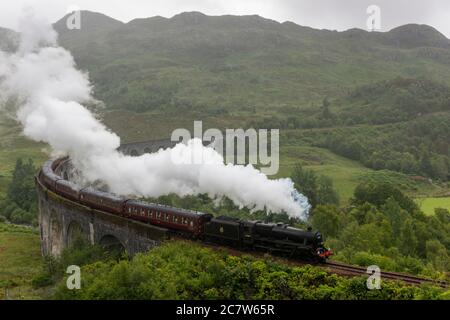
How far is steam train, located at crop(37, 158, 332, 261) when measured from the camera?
85.1ft

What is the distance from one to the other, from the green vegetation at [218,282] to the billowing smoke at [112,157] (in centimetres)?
618

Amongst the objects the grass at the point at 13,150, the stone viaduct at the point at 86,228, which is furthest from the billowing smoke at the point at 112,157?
the grass at the point at 13,150

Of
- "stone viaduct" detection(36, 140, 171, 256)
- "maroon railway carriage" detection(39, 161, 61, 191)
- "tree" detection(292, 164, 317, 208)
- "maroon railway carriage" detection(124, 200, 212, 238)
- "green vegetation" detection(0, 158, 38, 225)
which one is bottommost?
"green vegetation" detection(0, 158, 38, 225)

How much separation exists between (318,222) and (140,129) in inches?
4222

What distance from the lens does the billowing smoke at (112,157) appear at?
3200cm

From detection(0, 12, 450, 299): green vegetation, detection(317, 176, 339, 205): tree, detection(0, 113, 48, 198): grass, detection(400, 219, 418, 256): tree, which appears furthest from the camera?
detection(0, 113, 48, 198): grass

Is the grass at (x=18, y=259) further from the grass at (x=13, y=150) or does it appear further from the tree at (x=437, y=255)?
the grass at (x=13, y=150)

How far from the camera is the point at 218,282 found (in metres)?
24.1

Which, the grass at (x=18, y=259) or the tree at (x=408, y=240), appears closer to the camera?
the grass at (x=18, y=259)

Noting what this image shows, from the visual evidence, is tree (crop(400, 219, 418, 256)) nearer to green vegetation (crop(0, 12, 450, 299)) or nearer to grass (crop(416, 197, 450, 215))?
green vegetation (crop(0, 12, 450, 299))

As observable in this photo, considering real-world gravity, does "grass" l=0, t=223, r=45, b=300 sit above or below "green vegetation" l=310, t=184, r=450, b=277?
below

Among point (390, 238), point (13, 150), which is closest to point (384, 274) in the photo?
point (390, 238)

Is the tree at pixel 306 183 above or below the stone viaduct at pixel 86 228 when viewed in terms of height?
below

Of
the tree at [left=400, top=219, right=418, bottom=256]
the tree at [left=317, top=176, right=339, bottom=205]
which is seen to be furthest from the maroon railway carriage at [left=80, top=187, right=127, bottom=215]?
the tree at [left=317, top=176, right=339, bottom=205]
